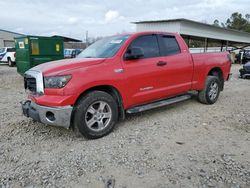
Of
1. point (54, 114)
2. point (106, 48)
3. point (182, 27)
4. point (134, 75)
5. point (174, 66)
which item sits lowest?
point (54, 114)

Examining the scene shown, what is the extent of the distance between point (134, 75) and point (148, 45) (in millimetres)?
857

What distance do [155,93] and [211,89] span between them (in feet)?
7.36

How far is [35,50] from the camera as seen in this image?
10.1 meters

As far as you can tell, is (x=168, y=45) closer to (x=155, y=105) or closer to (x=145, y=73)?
(x=145, y=73)

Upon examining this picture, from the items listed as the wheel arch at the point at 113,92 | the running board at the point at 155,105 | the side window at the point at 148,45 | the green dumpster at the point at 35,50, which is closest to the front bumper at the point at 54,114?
the wheel arch at the point at 113,92

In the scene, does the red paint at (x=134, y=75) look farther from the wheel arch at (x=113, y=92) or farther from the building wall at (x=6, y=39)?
the building wall at (x=6, y=39)

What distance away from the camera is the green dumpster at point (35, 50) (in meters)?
9.96

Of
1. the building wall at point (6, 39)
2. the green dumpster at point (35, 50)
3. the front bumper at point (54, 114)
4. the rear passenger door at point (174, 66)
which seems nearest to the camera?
the front bumper at point (54, 114)

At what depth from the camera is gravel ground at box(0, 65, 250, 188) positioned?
2.82 meters

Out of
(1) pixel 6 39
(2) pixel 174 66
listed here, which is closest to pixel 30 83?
(2) pixel 174 66

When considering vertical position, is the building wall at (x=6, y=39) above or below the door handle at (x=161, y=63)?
above

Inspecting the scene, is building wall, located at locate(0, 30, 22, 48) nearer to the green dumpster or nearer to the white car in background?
the white car in background

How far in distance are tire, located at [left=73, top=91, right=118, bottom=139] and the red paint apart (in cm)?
18

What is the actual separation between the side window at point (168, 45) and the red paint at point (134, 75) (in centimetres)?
12
